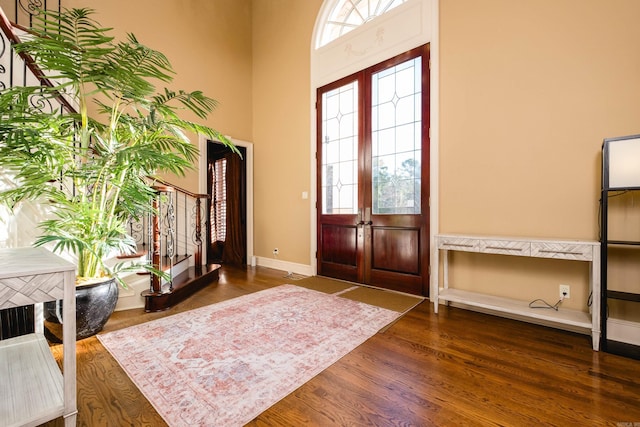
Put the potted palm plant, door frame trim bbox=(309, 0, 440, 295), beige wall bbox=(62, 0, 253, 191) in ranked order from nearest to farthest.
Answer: the potted palm plant
door frame trim bbox=(309, 0, 440, 295)
beige wall bbox=(62, 0, 253, 191)

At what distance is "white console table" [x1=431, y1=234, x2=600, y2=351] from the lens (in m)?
1.97

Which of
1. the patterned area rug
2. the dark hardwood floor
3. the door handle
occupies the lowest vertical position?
the dark hardwood floor

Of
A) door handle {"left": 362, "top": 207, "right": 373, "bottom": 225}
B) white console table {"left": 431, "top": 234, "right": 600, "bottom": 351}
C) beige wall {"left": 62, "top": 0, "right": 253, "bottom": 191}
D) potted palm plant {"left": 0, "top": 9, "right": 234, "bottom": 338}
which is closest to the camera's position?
potted palm plant {"left": 0, "top": 9, "right": 234, "bottom": 338}

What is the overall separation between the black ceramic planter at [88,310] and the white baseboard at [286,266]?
2.59m

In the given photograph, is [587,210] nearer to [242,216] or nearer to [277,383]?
[277,383]

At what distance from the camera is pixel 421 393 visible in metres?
1.50

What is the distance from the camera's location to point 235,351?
1.93 m

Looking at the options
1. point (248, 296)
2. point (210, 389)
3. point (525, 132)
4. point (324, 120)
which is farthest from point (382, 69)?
point (210, 389)

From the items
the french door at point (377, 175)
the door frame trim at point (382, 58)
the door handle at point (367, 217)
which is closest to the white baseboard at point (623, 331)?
the door frame trim at point (382, 58)

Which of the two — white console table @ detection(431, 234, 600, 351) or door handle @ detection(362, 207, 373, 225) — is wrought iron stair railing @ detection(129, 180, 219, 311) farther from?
white console table @ detection(431, 234, 600, 351)

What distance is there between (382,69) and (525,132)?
5.92 ft

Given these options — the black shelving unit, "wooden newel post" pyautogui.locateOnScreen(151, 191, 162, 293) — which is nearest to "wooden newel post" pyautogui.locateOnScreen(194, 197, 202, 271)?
"wooden newel post" pyautogui.locateOnScreen(151, 191, 162, 293)

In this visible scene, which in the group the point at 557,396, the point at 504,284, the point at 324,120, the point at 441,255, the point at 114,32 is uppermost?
the point at 114,32

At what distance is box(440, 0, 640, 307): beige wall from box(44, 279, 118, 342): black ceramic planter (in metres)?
3.09
